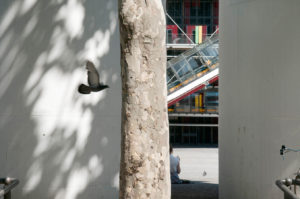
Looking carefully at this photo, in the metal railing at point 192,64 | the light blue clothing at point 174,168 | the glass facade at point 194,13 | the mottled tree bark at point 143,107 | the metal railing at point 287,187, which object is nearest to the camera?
the mottled tree bark at point 143,107

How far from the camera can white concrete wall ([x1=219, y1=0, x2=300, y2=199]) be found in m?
8.58

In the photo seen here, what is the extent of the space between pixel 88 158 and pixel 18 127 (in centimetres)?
112

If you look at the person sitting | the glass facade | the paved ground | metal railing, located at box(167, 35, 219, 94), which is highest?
the glass facade

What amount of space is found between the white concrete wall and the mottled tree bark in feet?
12.7

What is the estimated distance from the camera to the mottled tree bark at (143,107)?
5086 millimetres

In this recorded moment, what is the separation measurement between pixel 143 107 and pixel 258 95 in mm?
4284

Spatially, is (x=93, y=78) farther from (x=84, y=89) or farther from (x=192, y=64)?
(x=192, y=64)

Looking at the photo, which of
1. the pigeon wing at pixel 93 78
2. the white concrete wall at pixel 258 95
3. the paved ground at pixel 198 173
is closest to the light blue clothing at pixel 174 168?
the paved ground at pixel 198 173

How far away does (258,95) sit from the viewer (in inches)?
355

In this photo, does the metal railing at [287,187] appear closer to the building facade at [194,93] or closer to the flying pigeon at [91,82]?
Result: the flying pigeon at [91,82]

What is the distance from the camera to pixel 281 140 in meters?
8.66

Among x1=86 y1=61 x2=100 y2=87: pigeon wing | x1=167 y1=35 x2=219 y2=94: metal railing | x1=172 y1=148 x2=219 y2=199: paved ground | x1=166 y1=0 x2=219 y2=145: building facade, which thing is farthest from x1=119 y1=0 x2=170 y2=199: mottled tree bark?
x1=166 y1=0 x2=219 y2=145: building facade

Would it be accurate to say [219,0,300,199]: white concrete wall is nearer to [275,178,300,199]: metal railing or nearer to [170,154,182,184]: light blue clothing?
[170,154,182,184]: light blue clothing

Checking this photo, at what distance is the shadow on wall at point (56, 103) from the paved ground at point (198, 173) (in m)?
2.48
